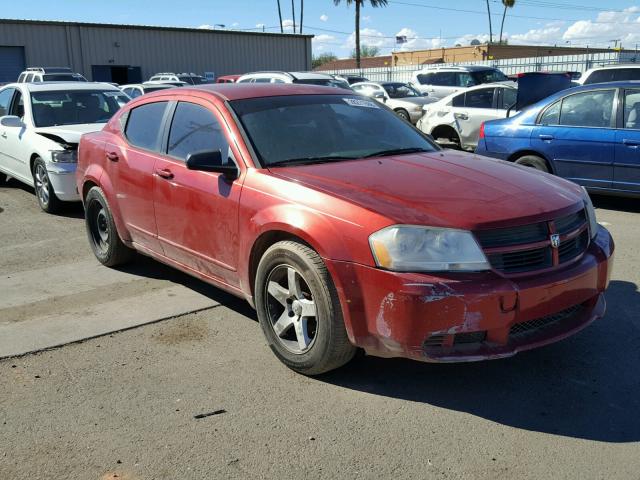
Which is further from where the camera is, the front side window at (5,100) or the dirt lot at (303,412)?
the front side window at (5,100)

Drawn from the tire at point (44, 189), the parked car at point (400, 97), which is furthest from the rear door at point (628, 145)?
the parked car at point (400, 97)

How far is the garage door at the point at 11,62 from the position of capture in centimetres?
3609

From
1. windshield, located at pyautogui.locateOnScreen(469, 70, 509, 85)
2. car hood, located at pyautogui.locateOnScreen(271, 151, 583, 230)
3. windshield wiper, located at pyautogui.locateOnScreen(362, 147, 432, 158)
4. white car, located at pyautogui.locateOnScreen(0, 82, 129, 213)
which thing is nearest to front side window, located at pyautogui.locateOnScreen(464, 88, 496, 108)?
white car, located at pyautogui.locateOnScreen(0, 82, 129, 213)

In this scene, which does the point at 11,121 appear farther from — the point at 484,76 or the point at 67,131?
the point at 484,76

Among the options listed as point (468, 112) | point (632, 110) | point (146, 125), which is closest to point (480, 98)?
point (468, 112)

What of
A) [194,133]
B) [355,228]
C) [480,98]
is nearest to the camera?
[355,228]

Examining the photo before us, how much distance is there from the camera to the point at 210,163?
420 centimetres

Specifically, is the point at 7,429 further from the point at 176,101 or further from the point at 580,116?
the point at 580,116

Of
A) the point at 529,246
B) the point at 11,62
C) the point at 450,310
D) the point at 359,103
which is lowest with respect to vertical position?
the point at 450,310

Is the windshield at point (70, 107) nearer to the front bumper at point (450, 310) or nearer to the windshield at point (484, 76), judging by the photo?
the front bumper at point (450, 310)

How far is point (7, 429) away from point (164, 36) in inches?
1631

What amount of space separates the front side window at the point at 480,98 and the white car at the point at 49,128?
21.6 ft

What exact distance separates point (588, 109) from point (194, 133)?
544 centimetres

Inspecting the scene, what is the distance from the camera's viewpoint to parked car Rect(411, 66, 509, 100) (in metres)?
20.3
